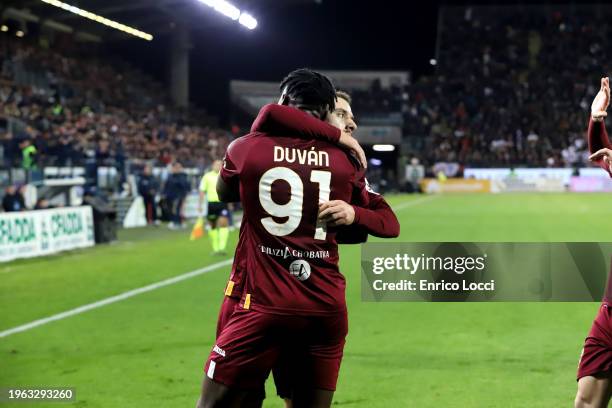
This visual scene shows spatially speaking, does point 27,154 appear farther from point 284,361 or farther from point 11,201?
point 284,361

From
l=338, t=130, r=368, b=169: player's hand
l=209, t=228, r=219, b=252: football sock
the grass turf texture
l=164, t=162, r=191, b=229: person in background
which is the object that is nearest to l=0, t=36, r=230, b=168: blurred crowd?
l=164, t=162, r=191, b=229: person in background

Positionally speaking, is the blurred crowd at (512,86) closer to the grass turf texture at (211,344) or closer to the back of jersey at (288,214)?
the grass turf texture at (211,344)

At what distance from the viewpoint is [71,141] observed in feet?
87.3

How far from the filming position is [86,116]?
1252 inches

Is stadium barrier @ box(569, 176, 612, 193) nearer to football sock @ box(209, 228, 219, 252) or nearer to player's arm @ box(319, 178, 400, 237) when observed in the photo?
football sock @ box(209, 228, 219, 252)

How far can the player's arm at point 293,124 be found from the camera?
3338mm

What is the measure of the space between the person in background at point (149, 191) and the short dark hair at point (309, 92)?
22294 millimetres

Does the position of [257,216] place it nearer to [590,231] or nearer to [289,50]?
[590,231]

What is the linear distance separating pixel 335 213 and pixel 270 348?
2.01ft

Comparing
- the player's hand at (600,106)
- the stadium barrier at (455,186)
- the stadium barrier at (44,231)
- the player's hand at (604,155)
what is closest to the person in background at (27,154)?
the stadium barrier at (44,231)

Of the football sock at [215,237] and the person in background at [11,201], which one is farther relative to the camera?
the person in background at [11,201]

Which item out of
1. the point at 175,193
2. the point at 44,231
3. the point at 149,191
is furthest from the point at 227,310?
the point at 149,191

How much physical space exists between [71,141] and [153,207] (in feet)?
11.2

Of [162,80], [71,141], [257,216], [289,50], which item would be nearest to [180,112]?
[162,80]
